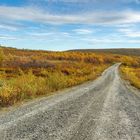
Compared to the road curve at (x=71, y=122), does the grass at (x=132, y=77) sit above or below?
below

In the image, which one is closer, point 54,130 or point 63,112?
point 54,130

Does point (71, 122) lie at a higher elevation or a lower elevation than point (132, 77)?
higher

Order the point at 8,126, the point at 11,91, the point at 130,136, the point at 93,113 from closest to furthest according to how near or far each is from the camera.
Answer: the point at 130,136 → the point at 8,126 → the point at 93,113 → the point at 11,91

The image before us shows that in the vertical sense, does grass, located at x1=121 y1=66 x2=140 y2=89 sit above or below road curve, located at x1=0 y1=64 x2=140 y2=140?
below

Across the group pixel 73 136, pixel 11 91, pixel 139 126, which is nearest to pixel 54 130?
pixel 73 136

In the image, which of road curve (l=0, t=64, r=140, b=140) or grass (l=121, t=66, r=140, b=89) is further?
grass (l=121, t=66, r=140, b=89)

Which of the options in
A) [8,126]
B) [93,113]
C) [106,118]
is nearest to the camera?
[8,126]

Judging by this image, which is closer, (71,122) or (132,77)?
(71,122)

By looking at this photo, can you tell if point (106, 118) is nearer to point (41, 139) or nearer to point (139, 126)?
point (139, 126)

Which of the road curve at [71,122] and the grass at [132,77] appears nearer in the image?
the road curve at [71,122]

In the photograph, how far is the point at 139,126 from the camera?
12.1 m

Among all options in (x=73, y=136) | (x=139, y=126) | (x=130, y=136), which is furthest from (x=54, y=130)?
(x=139, y=126)

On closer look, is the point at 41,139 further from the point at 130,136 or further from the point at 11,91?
the point at 11,91

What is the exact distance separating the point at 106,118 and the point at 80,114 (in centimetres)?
120
